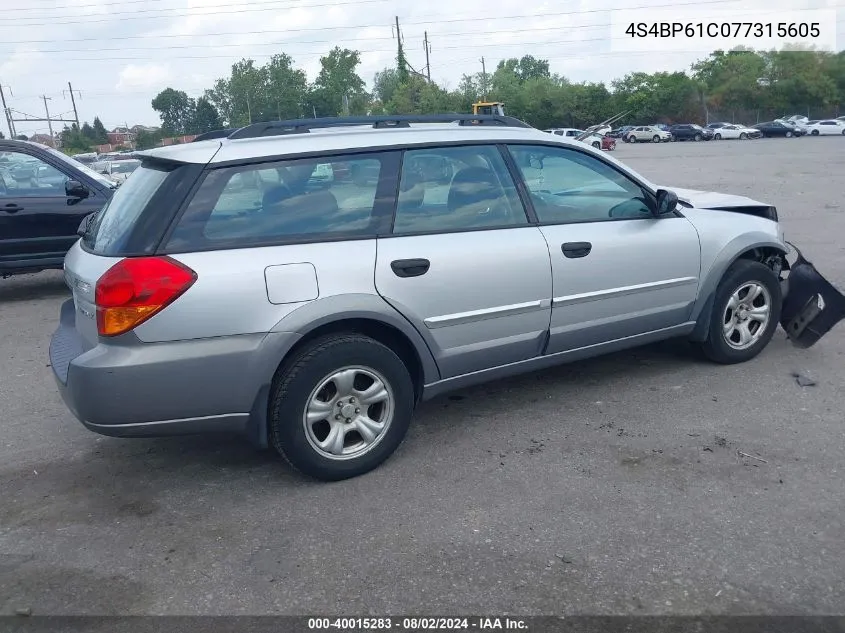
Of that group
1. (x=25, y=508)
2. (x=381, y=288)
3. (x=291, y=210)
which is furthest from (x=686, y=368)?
(x=25, y=508)

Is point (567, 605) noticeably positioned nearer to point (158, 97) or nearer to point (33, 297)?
point (33, 297)

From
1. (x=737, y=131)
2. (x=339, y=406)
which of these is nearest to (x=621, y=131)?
(x=737, y=131)

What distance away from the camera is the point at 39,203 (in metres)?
8.08

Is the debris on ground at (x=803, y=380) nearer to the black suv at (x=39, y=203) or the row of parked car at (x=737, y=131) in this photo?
the black suv at (x=39, y=203)

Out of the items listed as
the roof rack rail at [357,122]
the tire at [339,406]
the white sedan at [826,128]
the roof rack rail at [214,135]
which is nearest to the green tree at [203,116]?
the white sedan at [826,128]

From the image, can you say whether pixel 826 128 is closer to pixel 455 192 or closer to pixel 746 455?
Result: pixel 746 455

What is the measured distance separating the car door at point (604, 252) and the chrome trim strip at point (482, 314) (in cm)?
17

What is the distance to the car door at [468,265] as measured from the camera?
154 inches

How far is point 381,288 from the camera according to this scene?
3.81 meters

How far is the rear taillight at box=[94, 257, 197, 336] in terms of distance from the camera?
3377mm

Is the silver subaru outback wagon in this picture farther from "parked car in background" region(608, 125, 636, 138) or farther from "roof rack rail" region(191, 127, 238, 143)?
"parked car in background" region(608, 125, 636, 138)

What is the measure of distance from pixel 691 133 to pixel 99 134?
199ft

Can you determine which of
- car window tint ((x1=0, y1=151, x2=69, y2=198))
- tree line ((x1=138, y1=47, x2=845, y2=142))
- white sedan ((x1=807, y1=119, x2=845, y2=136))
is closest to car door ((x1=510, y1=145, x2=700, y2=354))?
car window tint ((x1=0, y1=151, x2=69, y2=198))

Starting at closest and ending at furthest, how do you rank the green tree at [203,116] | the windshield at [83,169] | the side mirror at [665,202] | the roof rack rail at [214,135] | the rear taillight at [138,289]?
the rear taillight at [138,289], the roof rack rail at [214,135], the side mirror at [665,202], the windshield at [83,169], the green tree at [203,116]
